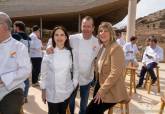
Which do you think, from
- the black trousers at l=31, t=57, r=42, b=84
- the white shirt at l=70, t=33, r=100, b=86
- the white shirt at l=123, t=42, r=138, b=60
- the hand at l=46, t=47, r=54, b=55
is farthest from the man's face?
the white shirt at l=123, t=42, r=138, b=60

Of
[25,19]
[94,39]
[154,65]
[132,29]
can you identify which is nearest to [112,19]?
[25,19]

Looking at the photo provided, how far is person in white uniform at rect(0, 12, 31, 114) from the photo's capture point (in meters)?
4.07

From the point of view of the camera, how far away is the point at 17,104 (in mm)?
4043

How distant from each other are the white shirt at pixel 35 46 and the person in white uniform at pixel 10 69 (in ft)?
19.5

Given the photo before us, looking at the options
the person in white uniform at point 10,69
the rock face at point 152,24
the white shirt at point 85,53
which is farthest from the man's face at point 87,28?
the rock face at point 152,24

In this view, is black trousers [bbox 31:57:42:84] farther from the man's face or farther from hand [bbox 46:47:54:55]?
hand [bbox 46:47:54:55]

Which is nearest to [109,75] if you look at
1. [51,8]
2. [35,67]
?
[35,67]

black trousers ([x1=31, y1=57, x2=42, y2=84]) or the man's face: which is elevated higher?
the man's face

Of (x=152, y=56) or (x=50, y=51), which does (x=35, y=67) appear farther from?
(x=50, y=51)

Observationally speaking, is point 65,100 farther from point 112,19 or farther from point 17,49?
point 112,19

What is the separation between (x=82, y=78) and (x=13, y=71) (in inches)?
72.9

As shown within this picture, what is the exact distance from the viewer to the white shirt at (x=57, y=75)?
15.4 feet

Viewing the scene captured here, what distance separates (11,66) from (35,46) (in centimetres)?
611

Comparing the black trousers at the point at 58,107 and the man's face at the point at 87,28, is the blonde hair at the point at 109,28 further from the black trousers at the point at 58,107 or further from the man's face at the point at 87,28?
the black trousers at the point at 58,107
